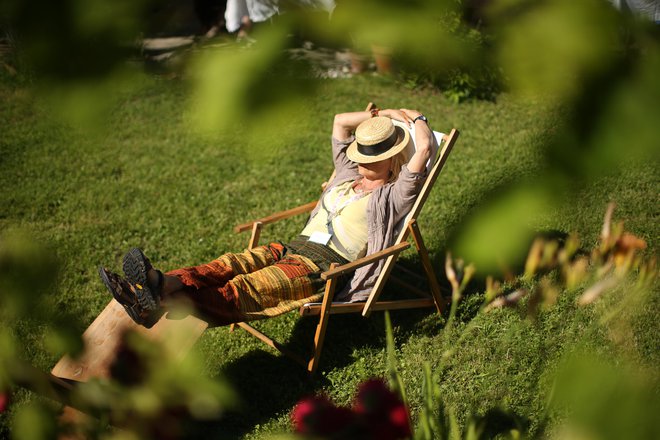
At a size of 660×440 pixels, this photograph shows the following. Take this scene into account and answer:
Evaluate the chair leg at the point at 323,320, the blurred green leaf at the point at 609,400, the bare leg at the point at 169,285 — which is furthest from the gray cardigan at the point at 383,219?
the blurred green leaf at the point at 609,400

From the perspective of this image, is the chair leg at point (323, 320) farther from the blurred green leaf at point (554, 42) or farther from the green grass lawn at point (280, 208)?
the blurred green leaf at point (554, 42)

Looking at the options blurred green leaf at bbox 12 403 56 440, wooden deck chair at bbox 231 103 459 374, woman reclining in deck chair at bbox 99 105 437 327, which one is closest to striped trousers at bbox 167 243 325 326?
woman reclining in deck chair at bbox 99 105 437 327

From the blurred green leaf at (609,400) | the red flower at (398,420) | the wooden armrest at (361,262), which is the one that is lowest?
the wooden armrest at (361,262)

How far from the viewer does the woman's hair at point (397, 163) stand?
3789 millimetres

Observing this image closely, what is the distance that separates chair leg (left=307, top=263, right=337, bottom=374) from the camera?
325 centimetres

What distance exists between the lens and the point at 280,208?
16.9 feet

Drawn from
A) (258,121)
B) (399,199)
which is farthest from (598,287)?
(399,199)

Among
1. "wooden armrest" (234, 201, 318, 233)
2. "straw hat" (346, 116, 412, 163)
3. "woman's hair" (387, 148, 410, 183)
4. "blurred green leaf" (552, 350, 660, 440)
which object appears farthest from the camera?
"wooden armrest" (234, 201, 318, 233)

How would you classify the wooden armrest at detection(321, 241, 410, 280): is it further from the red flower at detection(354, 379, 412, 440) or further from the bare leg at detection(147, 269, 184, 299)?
the red flower at detection(354, 379, 412, 440)

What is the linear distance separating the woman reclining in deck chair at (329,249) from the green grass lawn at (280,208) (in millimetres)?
339

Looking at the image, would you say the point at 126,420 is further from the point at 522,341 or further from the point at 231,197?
the point at 231,197

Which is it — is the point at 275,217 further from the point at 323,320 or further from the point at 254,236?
the point at 323,320

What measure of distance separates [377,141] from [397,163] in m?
0.24

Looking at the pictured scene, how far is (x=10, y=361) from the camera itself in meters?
0.93
